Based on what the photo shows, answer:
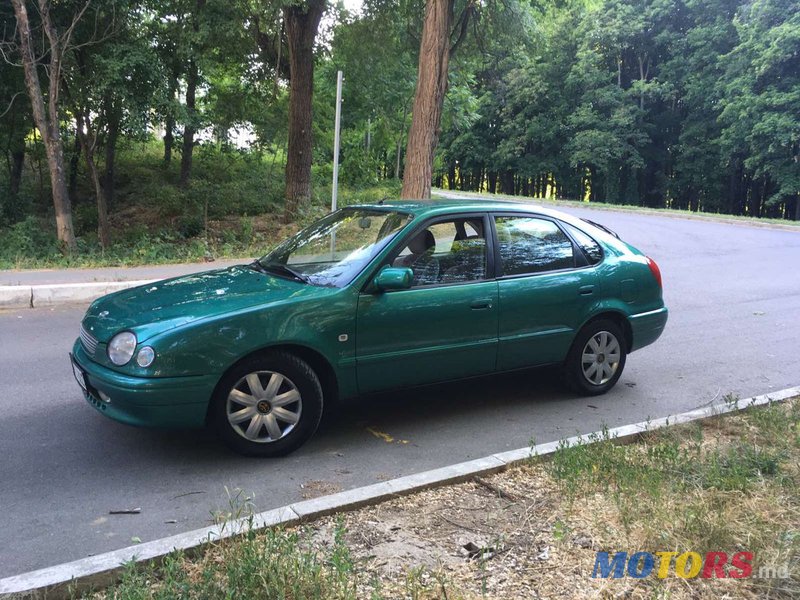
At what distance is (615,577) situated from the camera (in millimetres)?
2857

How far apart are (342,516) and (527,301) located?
2.42m

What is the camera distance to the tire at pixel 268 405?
402cm

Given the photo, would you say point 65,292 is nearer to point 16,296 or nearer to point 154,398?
point 16,296

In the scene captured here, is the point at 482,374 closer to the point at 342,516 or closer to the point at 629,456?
the point at 629,456

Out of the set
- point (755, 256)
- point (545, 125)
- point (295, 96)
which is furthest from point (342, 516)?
point (545, 125)

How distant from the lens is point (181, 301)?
4223 mm

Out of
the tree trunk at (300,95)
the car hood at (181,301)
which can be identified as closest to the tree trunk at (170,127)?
the tree trunk at (300,95)

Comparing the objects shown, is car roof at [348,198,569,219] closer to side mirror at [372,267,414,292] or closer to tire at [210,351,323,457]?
side mirror at [372,267,414,292]

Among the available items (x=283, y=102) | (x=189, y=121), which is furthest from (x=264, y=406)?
(x=283, y=102)

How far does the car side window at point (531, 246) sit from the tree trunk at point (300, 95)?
13580 millimetres

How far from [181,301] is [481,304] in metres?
2.09

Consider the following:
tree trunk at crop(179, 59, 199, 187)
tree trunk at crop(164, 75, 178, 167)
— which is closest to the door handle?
tree trunk at crop(164, 75, 178, 167)

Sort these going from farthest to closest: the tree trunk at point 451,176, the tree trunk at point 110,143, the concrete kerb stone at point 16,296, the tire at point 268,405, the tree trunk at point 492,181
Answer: the tree trunk at point 451,176, the tree trunk at point 492,181, the tree trunk at point 110,143, the concrete kerb stone at point 16,296, the tire at point 268,405

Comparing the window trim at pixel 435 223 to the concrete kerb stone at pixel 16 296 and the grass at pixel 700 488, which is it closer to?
the grass at pixel 700 488
